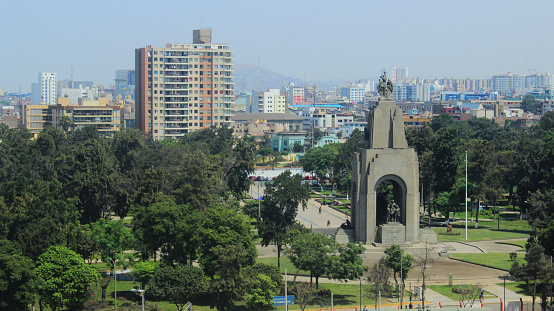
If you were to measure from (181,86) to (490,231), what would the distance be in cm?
9313

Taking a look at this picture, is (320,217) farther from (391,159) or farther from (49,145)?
(49,145)

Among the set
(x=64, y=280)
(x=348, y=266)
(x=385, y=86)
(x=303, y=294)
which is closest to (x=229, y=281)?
(x=303, y=294)

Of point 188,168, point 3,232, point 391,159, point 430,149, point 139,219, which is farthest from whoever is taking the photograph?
point 430,149

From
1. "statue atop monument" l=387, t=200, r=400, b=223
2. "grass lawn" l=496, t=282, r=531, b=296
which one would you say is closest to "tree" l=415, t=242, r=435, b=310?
"statue atop monument" l=387, t=200, r=400, b=223

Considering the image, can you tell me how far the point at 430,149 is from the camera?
9388 cm

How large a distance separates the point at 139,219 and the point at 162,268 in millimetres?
9856

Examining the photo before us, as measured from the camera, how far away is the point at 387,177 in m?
61.6

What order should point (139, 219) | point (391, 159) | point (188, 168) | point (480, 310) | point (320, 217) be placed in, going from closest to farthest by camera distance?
point (480, 310) → point (139, 219) → point (391, 159) → point (188, 168) → point (320, 217)

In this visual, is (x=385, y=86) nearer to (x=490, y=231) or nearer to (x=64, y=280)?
(x=490, y=231)

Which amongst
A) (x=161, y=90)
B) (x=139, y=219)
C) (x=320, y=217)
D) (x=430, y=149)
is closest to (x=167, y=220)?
(x=139, y=219)

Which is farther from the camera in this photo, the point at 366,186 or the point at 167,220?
the point at 366,186

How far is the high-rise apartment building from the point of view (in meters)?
157

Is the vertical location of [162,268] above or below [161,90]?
below

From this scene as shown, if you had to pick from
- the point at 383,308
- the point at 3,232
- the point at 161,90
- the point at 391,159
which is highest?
the point at 161,90
